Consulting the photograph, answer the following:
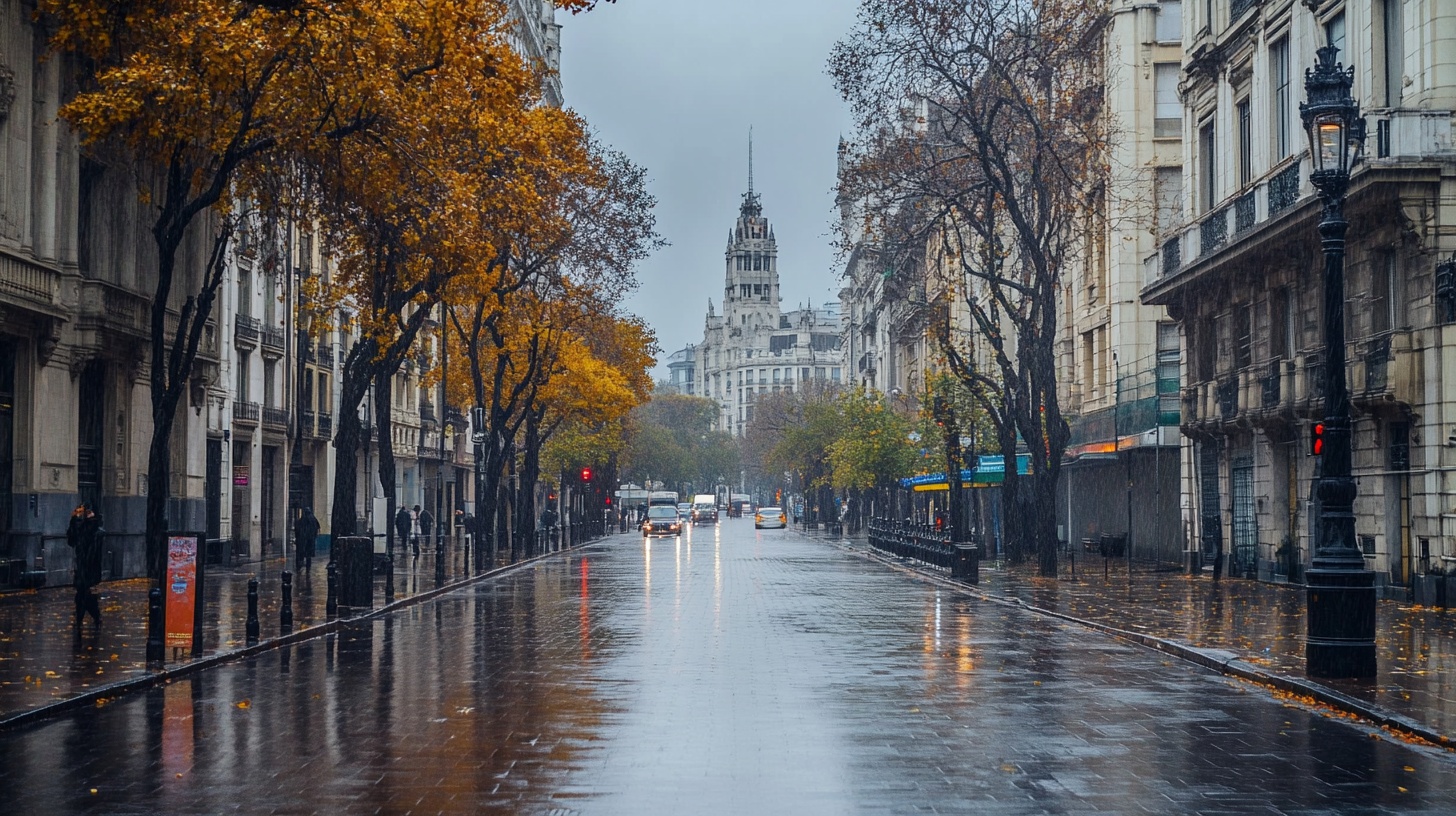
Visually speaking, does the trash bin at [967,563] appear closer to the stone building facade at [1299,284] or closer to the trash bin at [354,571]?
the stone building facade at [1299,284]

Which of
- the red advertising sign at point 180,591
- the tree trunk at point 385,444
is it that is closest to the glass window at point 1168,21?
the tree trunk at point 385,444

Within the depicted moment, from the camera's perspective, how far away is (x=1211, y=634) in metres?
21.5

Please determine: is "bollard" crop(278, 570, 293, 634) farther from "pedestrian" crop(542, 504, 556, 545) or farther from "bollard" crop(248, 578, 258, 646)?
"pedestrian" crop(542, 504, 556, 545)

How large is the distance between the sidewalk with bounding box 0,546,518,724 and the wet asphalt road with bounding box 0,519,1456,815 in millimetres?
730

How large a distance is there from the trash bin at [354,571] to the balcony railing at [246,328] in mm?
24031

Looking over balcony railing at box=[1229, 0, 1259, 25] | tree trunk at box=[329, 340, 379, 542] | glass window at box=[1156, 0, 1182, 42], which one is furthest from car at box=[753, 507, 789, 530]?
tree trunk at box=[329, 340, 379, 542]

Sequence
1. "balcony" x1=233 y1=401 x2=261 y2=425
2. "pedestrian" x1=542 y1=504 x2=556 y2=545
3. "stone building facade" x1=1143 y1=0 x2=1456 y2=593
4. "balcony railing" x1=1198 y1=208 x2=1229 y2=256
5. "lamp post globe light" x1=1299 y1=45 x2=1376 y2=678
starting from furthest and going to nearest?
"pedestrian" x1=542 y1=504 x2=556 y2=545 → "balcony" x1=233 y1=401 x2=261 y2=425 → "balcony railing" x1=1198 y1=208 x2=1229 y2=256 → "stone building facade" x1=1143 y1=0 x2=1456 y2=593 → "lamp post globe light" x1=1299 y1=45 x2=1376 y2=678

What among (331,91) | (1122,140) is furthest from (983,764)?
(1122,140)

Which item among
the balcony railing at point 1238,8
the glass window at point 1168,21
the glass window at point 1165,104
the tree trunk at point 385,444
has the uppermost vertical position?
the glass window at point 1168,21

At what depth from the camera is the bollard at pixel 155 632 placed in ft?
59.4

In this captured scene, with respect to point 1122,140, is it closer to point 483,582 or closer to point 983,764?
point 483,582

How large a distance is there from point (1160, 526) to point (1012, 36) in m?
15.2

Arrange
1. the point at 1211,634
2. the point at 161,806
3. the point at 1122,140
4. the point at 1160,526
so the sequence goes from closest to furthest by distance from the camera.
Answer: the point at 161,806
the point at 1211,634
the point at 1160,526
the point at 1122,140

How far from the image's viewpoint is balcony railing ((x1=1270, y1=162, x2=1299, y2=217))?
31.4 metres
